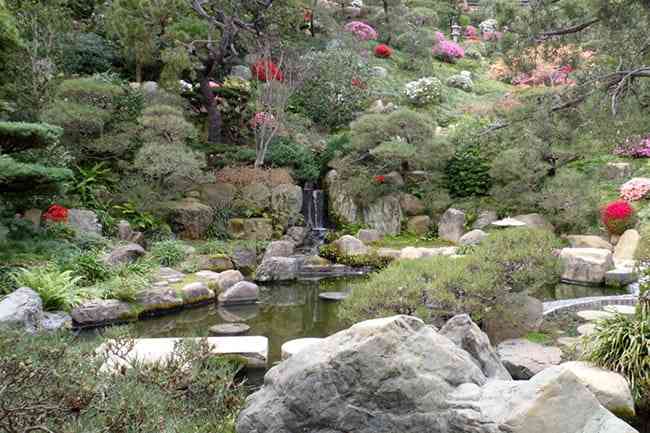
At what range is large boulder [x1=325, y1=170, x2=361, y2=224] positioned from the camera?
16.3 m

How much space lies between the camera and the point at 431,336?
13.2 ft

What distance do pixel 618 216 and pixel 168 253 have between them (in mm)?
10847

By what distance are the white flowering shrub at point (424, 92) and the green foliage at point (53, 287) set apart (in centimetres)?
1677

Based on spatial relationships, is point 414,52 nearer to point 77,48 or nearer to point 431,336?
point 77,48

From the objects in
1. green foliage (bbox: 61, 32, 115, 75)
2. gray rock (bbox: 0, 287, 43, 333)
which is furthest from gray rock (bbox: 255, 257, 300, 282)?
green foliage (bbox: 61, 32, 115, 75)

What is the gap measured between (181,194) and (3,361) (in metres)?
12.1

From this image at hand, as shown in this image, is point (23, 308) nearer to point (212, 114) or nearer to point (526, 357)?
point (526, 357)

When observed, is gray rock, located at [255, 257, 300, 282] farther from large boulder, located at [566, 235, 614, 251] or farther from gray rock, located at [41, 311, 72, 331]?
large boulder, located at [566, 235, 614, 251]

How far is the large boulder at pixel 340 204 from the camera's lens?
53.4 ft

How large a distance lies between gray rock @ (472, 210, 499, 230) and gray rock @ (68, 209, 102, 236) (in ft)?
32.4

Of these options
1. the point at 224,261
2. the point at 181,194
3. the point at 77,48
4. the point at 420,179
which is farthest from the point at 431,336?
the point at 77,48

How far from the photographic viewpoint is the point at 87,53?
59.6 feet

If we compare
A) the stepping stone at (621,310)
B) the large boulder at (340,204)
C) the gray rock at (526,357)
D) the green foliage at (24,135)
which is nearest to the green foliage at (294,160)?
the large boulder at (340,204)

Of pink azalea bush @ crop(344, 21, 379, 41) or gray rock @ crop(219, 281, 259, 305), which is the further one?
pink azalea bush @ crop(344, 21, 379, 41)
